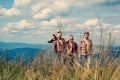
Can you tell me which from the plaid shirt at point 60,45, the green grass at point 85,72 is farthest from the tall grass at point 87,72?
the plaid shirt at point 60,45

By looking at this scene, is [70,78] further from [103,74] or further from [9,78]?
[9,78]

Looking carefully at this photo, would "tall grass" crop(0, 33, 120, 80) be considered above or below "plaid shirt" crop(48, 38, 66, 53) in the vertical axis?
below

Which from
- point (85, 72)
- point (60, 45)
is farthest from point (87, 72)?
point (60, 45)

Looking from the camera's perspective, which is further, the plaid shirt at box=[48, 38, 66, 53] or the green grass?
the plaid shirt at box=[48, 38, 66, 53]

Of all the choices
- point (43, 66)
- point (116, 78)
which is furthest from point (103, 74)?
point (43, 66)

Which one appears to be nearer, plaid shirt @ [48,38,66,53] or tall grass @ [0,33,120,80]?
tall grass @ [0,33,120,80]

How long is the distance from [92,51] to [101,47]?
1.35 ft

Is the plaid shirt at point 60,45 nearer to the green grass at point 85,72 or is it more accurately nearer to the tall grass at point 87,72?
the tall grass at point 87,72

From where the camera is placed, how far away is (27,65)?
10758 millimetres

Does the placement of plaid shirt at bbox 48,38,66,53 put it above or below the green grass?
above

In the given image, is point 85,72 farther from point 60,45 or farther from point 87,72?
point 60,45

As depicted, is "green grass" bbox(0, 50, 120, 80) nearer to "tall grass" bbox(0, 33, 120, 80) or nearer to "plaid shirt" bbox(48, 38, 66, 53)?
"tall grass" bbox(0, 33, 120, 80)

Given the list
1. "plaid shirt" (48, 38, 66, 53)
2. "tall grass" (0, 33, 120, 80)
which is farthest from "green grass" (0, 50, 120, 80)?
"plaid shirt" (48, 38, 66, 53)

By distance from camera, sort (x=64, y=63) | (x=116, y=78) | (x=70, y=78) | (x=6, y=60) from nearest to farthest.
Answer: (x=116, y=78) → (x=70, y=78) → (x=64, y=63) → (x=6, y=60)
